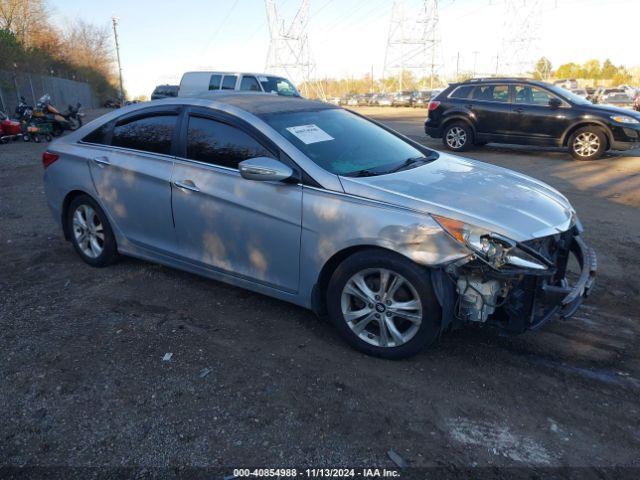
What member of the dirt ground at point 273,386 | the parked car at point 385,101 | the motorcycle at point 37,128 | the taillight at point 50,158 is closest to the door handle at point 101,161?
the taillight at point 50,158

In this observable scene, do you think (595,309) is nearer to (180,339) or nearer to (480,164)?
(480,164)

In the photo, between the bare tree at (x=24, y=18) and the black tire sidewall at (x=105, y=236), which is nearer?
the black tire sidewall at (x=105, y=236)

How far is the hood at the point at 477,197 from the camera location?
3.01 metres

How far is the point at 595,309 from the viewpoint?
4.05m

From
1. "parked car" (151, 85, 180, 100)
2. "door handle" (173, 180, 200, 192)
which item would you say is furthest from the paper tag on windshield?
"parked car" (151, 85, 180, 100)

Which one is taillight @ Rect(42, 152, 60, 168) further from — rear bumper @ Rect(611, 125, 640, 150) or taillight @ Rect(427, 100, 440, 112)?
rear bumper @ Rect(611, 125, 640, 150)

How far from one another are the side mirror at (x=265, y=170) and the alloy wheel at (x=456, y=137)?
1016 cm

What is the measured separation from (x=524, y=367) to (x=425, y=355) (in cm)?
63

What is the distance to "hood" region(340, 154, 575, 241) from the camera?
3.01m

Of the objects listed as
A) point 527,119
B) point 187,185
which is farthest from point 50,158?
point 527,119

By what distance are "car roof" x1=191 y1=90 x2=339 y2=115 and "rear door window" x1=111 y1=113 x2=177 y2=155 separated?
30 cm

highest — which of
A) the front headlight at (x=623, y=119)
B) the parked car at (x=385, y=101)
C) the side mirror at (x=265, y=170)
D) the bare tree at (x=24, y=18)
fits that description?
the bare tree at (x=24, y=18)

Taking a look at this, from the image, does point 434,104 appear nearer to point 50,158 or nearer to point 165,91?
point 50,158

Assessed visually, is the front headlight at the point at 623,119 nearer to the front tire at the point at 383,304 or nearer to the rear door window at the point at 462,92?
the rear door window at the point at 462,92
